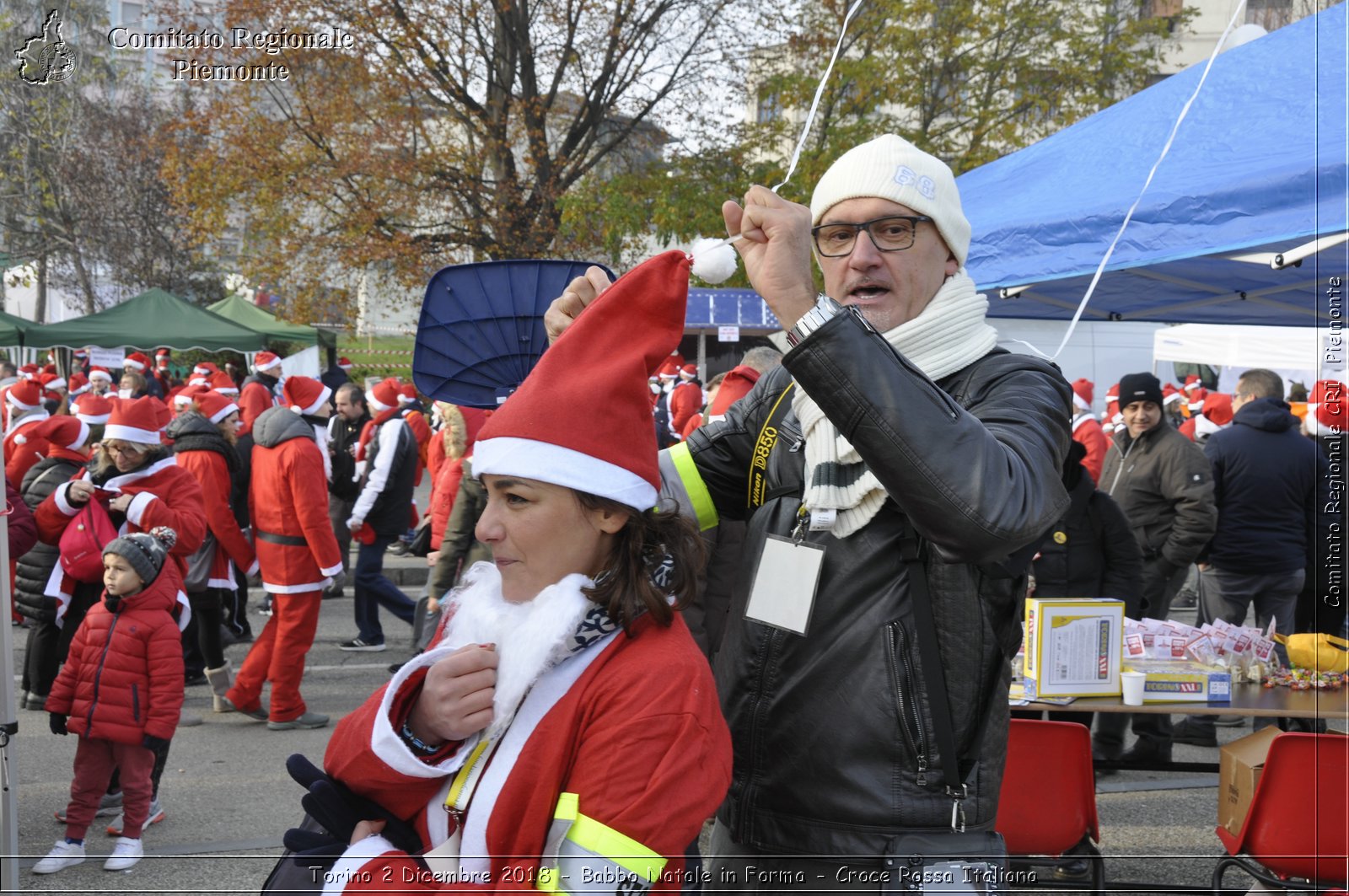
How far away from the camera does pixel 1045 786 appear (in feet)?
13.4

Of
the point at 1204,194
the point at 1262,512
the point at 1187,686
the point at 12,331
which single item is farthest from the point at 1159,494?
the point at 12,331

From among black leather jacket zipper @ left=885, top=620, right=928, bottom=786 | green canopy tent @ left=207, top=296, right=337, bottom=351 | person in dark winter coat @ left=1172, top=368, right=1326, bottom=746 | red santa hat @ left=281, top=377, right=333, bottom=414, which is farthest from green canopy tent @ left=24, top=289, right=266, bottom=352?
black leather jacket zipper @ left=885, top=620, right=928, bottom=786

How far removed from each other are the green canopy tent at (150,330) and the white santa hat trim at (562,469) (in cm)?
1802

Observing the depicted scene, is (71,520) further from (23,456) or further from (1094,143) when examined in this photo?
(1094,143)

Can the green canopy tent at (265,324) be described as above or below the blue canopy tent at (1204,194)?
above

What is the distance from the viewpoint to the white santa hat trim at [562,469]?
1797 millimetres

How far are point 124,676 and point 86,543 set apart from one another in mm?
1346

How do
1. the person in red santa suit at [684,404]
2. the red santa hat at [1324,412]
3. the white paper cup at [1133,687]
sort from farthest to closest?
the person in red santa suit at [684,404] → the red santa hat at [1324,412] → the white paper cup at [1133,687]

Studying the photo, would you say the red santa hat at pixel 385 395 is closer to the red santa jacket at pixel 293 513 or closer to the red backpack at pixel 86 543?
the red santa jacket at pixel 293 513

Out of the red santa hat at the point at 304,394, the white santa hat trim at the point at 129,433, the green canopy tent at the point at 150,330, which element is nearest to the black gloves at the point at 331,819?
the white santa hat trim at the point at 129,433

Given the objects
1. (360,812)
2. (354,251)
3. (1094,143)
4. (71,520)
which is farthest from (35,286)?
(360,812)

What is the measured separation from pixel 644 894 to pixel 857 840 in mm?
416

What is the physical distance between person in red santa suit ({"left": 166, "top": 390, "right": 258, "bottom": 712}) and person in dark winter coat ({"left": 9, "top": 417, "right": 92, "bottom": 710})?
0.74m

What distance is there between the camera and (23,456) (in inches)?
318
